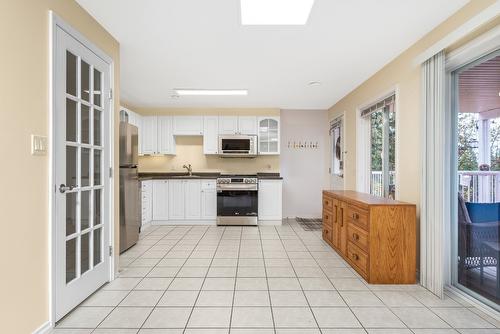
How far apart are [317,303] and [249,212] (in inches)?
121

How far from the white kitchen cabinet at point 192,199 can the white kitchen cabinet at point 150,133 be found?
3.39 ft

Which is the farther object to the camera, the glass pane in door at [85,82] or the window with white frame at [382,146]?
the window with white frame at [382,146]

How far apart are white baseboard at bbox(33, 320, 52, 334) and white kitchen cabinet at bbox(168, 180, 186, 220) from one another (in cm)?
354

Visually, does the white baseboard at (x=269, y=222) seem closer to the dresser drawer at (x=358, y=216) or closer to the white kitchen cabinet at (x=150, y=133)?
the dresser drawer at (x=358, y=216)

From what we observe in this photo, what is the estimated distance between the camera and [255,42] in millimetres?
2809

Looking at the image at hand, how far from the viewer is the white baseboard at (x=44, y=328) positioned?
177 cm

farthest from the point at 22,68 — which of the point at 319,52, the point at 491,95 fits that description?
the point at 491,95

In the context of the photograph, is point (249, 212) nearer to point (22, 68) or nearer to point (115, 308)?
point (115, 308)

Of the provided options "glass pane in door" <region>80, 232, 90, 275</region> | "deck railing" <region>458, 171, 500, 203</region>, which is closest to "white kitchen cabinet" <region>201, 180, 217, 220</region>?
"glass pane in door" <region>80, 232, 90, 275</region>

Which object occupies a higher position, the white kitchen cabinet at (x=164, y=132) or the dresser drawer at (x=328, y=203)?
the white kitchen cabinet at (x=164, y=132)

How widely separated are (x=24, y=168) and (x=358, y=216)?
2830 millimetres

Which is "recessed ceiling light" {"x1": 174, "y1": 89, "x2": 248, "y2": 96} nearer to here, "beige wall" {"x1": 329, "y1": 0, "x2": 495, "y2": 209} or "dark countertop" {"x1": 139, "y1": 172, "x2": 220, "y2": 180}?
"dark countertop" {"x1": 139, "y1": 172, "x2": 220, "y2": 180}

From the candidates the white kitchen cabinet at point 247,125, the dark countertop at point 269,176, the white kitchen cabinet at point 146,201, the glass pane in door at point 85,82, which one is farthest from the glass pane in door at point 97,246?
the white kitchen cabinet at point 247,125

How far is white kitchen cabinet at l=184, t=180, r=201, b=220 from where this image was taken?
17.8 ft
